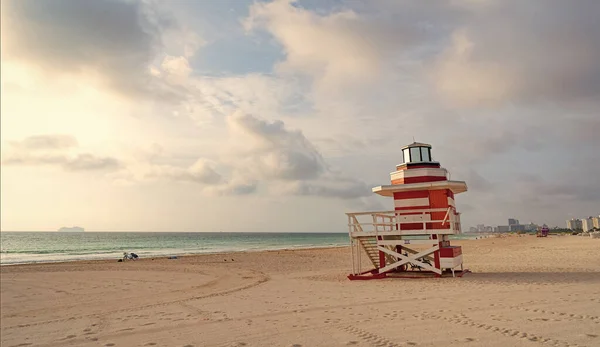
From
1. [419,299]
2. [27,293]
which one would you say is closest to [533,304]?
[419,299]

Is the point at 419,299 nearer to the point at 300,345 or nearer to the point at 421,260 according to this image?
the point at 300,345

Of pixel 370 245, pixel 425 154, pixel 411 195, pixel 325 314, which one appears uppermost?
pixel 425 154

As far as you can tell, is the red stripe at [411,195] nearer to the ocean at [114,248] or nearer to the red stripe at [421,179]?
the red stripe at [421,179]

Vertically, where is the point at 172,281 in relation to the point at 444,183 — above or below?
below

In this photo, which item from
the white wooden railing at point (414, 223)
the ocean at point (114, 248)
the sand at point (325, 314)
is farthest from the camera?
the ocean at point (114, 248)

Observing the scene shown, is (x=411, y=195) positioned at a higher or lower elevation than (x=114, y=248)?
higher

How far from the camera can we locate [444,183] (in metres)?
14.5

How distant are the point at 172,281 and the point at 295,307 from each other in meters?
9.85

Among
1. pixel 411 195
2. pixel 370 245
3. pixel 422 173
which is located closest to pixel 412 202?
pixel 411 195

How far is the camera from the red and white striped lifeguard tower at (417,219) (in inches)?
578

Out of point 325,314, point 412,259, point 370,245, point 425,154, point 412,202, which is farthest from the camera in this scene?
point 370,245

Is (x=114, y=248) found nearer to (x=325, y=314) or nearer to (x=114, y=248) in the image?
(x=114, y=248)

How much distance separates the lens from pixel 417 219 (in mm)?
15070

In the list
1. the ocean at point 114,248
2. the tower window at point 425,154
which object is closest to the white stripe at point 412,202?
the tower window at point 425,154
